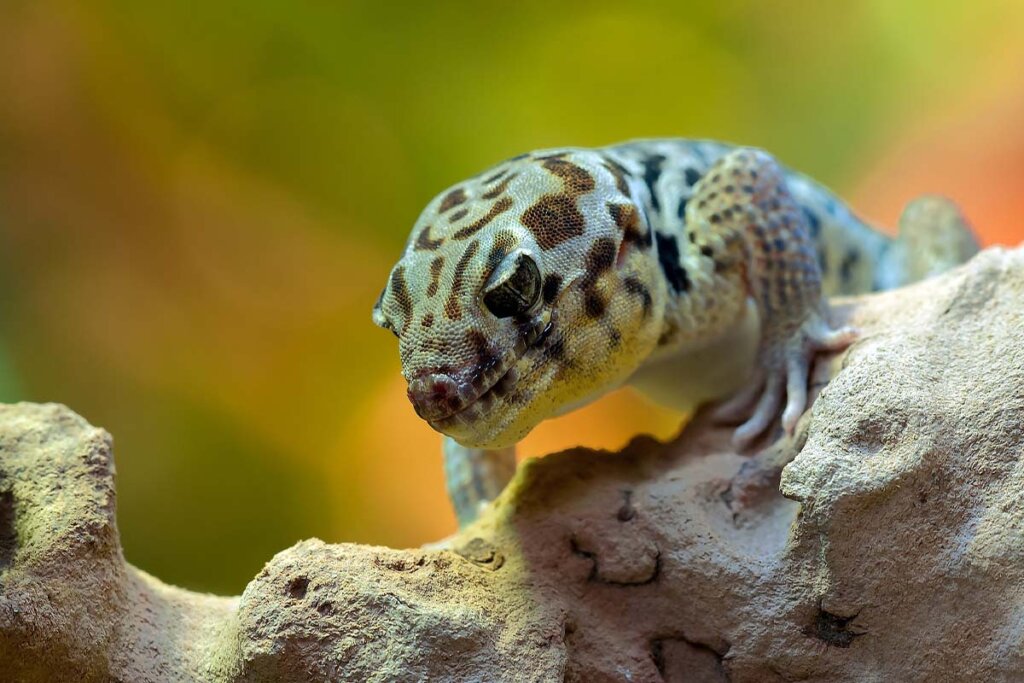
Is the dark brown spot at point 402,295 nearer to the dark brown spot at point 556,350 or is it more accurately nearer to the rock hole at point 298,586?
the dark brown spot at point 556,350

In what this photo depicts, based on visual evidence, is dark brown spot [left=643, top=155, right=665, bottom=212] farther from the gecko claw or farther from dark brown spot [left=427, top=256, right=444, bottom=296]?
dark brown spot [left=427, top=256, right=444, bottom=296]

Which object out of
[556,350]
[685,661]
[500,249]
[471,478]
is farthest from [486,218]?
[471,478]

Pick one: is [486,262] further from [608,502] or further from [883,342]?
[883,342]

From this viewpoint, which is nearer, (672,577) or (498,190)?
(672,577)

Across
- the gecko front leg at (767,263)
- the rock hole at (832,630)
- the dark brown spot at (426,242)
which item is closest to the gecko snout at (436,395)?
the dark brown spot at (426,242)

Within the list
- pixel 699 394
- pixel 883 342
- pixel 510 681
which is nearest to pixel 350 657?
pixel 510 681

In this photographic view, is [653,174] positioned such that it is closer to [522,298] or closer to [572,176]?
[572,176]
